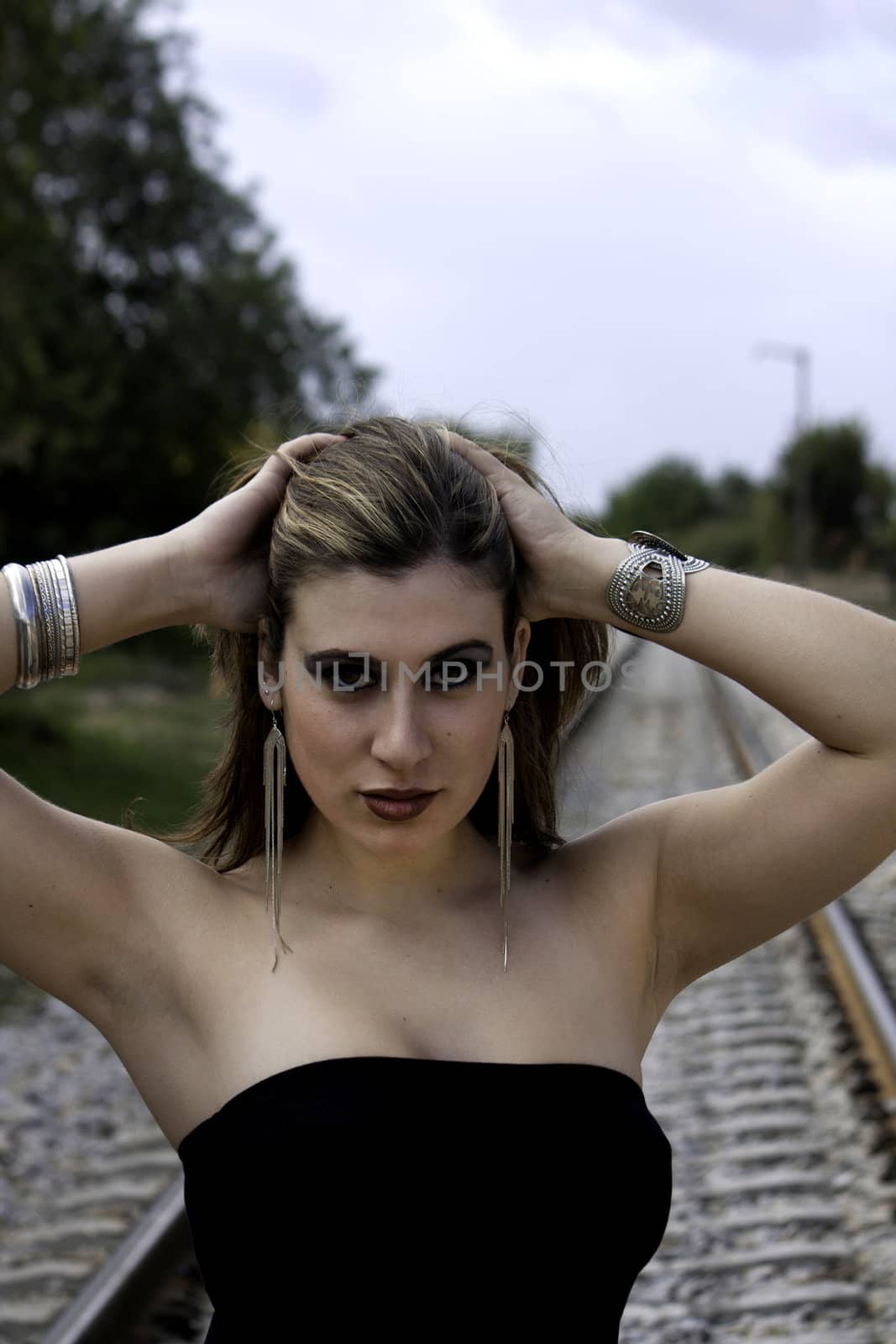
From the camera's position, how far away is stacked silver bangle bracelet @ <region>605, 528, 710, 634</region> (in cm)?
195

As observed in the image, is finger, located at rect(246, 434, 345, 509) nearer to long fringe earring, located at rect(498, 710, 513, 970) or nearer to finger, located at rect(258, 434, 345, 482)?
finger, located at rect(258, 434, 345, 482)

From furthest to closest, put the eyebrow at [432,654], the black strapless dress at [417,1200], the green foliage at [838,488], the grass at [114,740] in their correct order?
the green foliage at [838,488] < the grass at [114,740] < the eyebrow at [432,654] < the black strapless dress at [417,1200]

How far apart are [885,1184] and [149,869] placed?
284 centimetres

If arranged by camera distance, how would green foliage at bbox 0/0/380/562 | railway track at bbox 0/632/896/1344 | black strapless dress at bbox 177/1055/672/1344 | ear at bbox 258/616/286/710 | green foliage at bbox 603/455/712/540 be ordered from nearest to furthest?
black strapless dress at bbox 177/1055/672/1344
ear at bbox 258/616/286/710
railway track at bbox 0/632/896/1344
green foliage at bbox 0/0/380/562
green foliage at bbox 603/455/712/540

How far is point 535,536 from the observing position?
6.60 feet

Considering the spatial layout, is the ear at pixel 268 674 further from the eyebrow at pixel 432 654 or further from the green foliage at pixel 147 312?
the green foliage at pixel 147 312

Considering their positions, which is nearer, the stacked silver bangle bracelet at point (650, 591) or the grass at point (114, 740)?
the stacked silver bangle bracelet at point (650, 591)

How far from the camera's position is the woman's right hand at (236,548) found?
197 cm

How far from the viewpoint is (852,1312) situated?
3.37 metres

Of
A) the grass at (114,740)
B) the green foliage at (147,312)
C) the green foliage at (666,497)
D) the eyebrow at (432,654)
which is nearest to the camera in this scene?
the eyebrow at (432,654)

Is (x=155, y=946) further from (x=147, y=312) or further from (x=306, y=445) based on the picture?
(x=147, y=312)

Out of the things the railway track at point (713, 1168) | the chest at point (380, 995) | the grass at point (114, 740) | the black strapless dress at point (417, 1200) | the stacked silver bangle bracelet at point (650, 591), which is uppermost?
the stacked silver bangle bracelet at point (650, 591)

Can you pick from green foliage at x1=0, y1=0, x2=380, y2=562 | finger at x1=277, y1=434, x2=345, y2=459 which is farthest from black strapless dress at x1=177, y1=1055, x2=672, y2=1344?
green foliage at x1=0, y1=0, x2=380, y2=562

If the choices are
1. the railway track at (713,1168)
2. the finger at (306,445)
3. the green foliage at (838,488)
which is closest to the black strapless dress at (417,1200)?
the railway track at (713,1168)
